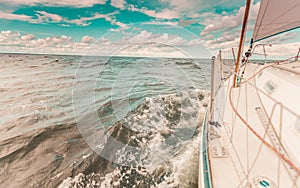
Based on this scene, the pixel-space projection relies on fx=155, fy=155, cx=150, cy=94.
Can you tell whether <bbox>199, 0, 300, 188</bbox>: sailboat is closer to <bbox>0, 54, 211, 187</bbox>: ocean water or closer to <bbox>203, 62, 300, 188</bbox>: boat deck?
<bbox>203, 62, 300, 188</bbox>: boat deck

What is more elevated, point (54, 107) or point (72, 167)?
point (54, 107)

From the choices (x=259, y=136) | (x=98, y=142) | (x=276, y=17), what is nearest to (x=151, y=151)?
(x=98, y=142)

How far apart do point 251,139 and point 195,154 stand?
1652 mm

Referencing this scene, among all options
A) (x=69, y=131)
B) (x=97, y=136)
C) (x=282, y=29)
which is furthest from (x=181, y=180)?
(x=282, y=29)

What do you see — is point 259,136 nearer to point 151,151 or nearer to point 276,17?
point 151,151

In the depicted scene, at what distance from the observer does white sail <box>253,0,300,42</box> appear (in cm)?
345

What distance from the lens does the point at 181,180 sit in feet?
9.11

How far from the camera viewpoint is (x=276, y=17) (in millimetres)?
3736

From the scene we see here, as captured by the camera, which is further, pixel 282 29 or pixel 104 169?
pixel 282 29

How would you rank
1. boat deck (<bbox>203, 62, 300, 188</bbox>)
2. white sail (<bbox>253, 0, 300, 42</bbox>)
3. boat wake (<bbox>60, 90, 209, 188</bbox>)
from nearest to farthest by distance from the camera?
1. boat deck (<bbox>203, 62, 300, 188</bbox>)
2. boat wake (<bbox>60, 90, 209, 188</bbox>)
3. white sail (<bbox>253, 0, 300, 42</bbox>)

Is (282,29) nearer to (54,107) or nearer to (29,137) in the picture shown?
(29,137)

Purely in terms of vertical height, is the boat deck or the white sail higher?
the white sail

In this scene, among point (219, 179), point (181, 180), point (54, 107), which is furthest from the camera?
point (54, 107)

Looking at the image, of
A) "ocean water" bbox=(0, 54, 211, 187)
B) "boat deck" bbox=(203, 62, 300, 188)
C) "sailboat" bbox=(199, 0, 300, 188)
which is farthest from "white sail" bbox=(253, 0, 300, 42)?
"ocean water" bbox=(0, 54, 211, 187)
